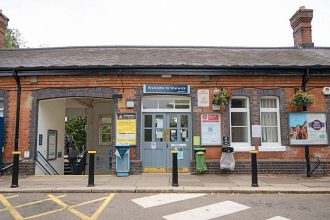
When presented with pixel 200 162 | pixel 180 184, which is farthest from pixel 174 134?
pixel 180 184

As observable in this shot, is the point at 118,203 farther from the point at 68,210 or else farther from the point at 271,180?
the point at 271,180

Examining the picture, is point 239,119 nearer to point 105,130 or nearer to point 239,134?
point 239,134

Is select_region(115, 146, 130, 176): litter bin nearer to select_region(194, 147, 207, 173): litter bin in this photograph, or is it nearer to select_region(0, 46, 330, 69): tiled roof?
select_region(194, 147, 207, 173): litter bin

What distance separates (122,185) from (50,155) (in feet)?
19.2

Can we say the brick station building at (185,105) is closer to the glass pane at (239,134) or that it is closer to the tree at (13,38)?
the glass pane at (239,134)

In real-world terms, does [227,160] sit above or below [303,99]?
below

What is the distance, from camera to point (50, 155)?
543 inches

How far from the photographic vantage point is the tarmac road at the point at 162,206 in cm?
633

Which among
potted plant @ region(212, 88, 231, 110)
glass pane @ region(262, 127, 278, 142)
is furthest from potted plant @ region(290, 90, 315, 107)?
potted plant @ region(212, 88, 231, 110)

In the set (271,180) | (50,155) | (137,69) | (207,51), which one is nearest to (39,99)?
(50,155)

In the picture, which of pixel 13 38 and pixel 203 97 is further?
pixel 13 38

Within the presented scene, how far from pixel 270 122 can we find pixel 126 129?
5696 millimetres

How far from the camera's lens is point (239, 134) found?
40.6ft

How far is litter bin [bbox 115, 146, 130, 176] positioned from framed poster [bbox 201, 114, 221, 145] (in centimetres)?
294
